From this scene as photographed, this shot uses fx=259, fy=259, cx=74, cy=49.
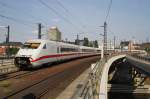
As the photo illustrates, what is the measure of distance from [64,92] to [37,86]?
2.51 meters

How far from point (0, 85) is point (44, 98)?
171 inches

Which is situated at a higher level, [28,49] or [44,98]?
[28,49]

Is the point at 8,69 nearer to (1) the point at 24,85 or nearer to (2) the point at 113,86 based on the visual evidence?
(1) the point at 24,85

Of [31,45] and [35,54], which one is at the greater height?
[31,45]

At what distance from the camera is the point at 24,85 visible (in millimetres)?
15992

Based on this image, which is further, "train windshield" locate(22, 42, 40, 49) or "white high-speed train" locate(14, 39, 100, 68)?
"train windshield" locate(22, 42, 40, 49)

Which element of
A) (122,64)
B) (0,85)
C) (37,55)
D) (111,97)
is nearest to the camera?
(0,85)

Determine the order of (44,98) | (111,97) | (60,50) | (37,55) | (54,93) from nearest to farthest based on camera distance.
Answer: (44,98) < (54,93) < (37,55) < (60,50) < (111,97)

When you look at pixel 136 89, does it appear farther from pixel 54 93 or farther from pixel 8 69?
pixel 54 93

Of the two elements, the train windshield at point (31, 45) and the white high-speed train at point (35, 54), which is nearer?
the white high-speed train at point (35, 54)

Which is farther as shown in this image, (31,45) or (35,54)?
(31,45)

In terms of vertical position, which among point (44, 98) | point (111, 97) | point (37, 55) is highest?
point (37, 55)

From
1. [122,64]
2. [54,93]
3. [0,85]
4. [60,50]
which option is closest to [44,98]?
[54,93]

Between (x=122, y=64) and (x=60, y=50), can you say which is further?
(x=122, y=64)
